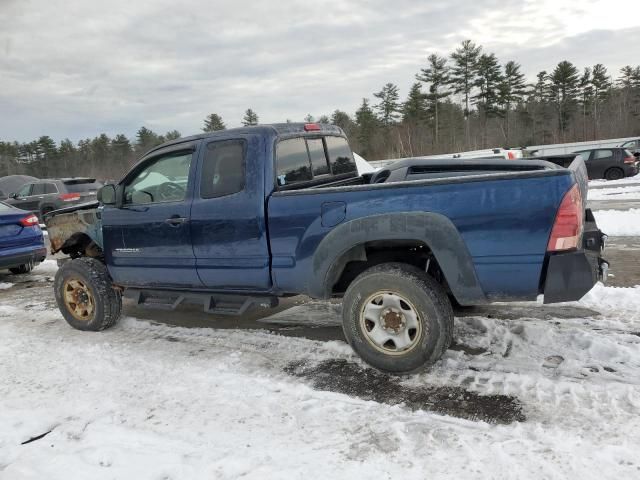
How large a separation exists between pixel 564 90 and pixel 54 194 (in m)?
54.4

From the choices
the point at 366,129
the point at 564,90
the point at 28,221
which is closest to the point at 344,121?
the point at 366,129

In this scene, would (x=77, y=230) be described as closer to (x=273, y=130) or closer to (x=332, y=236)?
(x=273, y=130)

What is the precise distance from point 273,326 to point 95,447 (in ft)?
7.40

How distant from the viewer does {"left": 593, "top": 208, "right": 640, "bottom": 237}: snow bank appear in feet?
28.3

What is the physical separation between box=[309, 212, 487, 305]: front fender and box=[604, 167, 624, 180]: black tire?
783 inches

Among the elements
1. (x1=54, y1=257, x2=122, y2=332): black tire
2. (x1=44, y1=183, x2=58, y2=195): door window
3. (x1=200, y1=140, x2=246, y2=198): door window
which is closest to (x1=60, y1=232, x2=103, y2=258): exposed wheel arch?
(x1=54, y1=257, x2=122, y2=332): black tire

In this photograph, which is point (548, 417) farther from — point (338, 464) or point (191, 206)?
point (191, 206)

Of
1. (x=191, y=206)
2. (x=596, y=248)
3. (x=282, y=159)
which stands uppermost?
(x=282, y=159)

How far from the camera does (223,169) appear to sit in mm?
4227

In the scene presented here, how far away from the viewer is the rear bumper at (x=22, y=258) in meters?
7.42

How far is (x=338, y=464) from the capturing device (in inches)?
101

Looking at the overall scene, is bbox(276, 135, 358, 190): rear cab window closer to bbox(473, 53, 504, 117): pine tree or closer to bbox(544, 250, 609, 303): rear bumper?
bbox(544, 250, 609, 303): rear bumper

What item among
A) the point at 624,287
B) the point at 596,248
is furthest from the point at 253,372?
the point at 624,287

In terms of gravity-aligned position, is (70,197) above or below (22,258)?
above
